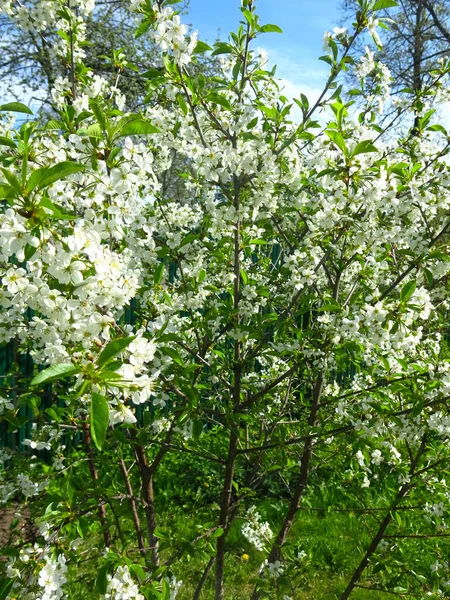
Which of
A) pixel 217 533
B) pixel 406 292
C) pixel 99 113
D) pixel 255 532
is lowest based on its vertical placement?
pixel 255 532

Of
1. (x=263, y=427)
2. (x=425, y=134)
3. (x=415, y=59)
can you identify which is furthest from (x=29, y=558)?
(x=415, y=59)

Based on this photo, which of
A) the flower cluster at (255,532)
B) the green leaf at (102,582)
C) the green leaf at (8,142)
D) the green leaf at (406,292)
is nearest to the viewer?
the green leaf at (8,142)

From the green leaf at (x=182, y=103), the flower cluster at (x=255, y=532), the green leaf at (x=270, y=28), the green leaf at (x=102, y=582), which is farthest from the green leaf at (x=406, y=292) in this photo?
the flower cluster at (x=255, y=532)

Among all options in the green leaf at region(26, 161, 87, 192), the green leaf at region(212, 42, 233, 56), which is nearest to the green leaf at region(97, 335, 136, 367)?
the green leaf at region(26, 161, 87, 192)

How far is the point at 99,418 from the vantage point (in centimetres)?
110

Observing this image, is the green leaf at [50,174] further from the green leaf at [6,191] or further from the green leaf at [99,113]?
the green leaf at [99,113]

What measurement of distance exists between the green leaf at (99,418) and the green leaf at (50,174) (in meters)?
0.46

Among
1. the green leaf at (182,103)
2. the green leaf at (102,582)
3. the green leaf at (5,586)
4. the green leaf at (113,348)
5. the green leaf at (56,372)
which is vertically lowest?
the green leaf at (5,586)

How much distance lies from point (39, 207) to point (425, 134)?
2.20 meters

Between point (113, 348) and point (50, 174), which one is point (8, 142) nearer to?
point (50, 174)

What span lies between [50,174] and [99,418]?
519mm

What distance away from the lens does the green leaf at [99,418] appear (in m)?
1.09

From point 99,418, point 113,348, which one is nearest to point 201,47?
point 113,348

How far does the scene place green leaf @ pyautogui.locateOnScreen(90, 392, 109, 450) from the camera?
3.59ft
